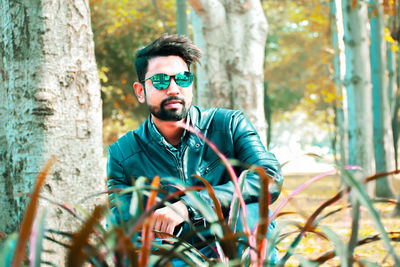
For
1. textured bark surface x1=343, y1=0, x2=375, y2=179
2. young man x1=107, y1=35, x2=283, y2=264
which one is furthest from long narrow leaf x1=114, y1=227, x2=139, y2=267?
textured bark surface x1=343, y1=0, x2=375, y2=179

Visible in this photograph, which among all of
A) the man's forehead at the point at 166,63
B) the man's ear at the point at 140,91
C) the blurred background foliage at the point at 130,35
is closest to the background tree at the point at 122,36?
the blurred background foliage at the point at 130,35

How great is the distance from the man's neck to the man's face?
0.25 ft

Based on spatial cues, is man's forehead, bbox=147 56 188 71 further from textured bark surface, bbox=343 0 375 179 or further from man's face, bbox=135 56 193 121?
textured bark surface, bbox=343 0 375 179

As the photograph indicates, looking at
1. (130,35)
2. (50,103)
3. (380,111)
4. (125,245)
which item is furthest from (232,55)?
(130,35)

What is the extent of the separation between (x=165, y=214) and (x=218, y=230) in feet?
2.92

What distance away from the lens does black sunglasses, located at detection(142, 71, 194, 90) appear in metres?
2.78

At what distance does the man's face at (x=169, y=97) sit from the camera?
2.80 metres

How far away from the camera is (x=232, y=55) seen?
6133mm

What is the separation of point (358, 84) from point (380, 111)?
5.27 ft

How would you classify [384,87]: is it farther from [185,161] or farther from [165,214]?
[165,214]

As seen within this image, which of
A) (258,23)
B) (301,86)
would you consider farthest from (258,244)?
(301,86)

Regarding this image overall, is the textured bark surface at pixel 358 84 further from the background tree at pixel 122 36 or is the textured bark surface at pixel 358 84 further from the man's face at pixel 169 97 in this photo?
the background tree at pixel 122 36

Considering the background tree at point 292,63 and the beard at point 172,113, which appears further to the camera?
the background tree at point 292,63

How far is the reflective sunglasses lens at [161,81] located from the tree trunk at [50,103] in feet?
1.58
